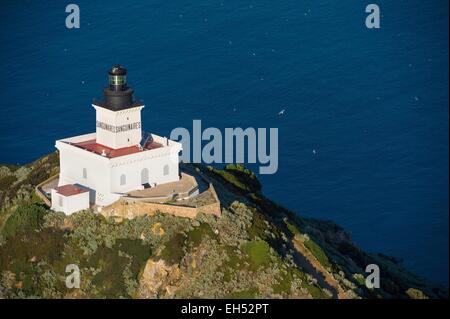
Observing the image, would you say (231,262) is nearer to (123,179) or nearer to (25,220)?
(123,179)

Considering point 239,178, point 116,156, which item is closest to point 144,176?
point 116,156

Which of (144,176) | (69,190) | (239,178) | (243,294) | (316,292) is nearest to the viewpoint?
(243,294)

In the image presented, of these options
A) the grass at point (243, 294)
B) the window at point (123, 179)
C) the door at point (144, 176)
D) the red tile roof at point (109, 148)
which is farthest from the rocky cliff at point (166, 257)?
the red tile roof at point (109, 148)

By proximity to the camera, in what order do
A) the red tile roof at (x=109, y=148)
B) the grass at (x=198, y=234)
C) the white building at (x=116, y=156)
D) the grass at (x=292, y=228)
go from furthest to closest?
the grass at (x=292, y=228), the red tile roof at (x=109, y=148), the white building at (x=116, y=156), the grass at (x=198, y=234)

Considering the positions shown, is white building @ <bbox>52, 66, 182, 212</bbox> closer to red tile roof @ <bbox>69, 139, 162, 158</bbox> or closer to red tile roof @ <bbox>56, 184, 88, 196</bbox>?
red tile roof @ <bbox>69, 139, 162, 158</bbox>

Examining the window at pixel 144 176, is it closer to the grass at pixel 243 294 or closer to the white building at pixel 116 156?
the white building at pixel 116 156
